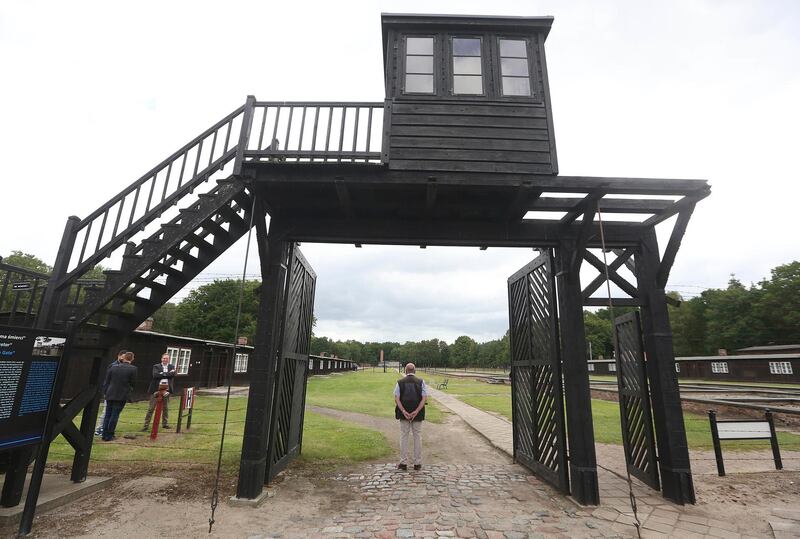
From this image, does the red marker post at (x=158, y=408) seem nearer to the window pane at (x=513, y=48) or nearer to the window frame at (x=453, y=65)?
the window frame at (x=453, y=65)

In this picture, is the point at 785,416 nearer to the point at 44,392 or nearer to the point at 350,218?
the point at 350,218

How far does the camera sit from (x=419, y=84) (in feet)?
21.3

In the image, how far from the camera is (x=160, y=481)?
20.0ft

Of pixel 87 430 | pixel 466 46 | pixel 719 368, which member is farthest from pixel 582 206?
pixel 719 368

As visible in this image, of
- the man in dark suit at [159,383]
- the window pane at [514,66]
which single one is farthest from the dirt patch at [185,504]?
the window pane at [514,66]

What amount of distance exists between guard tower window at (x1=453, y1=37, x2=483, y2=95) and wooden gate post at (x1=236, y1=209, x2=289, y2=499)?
3.90 metres

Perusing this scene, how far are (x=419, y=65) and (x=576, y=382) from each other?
5.83 meters

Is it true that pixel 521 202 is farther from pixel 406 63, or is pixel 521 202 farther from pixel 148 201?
pixel 148 201

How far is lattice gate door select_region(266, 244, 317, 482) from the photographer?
20.9 ft

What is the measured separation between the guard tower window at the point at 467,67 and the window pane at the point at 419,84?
0.42m

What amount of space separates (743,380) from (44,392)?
149ft

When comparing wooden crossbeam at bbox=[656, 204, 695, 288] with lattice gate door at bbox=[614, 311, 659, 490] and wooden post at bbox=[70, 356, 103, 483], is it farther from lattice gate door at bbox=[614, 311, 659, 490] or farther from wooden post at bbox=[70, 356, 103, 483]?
wooden post at bbox=[70, 356, 103, 483]

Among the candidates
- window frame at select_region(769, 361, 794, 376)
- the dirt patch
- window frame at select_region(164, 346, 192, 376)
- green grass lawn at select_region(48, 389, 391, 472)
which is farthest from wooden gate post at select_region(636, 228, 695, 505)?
window frame at select_region(769, 361, 794, 376)

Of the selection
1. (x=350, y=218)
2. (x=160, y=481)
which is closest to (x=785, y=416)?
(x=350, y=218)
